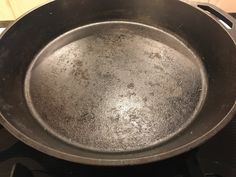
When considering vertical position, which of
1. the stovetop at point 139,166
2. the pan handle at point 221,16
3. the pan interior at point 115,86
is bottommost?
the stovetop at point 139,166

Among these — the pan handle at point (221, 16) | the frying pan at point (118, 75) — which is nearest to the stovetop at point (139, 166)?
the frying pan at point (118, 75)

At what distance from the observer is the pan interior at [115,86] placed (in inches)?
23.7

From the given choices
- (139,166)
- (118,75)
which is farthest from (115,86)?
(139,166)

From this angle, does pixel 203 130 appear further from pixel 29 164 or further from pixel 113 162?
pixel 29 164

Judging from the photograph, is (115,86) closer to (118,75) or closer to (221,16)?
(118,75)

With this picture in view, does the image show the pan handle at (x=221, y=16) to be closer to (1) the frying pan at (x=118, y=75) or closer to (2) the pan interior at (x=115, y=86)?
(1) the frying pan at (x=118, y=75)

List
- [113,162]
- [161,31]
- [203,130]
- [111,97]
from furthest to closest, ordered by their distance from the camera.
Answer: [161,31]
[111,97]
[203,130]
[113,162]

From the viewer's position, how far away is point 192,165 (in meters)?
0.54

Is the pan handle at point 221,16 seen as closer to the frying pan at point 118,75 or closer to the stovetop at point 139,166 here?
the frying pan at point 118,75

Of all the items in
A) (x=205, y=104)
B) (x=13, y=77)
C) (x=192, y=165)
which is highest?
(x=13, y=77)

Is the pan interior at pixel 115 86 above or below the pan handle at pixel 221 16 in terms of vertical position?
below

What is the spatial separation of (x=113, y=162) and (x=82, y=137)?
0.59 feet

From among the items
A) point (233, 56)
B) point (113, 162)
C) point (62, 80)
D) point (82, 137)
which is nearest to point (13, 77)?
point (62, 80)

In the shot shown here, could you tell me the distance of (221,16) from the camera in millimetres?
636
